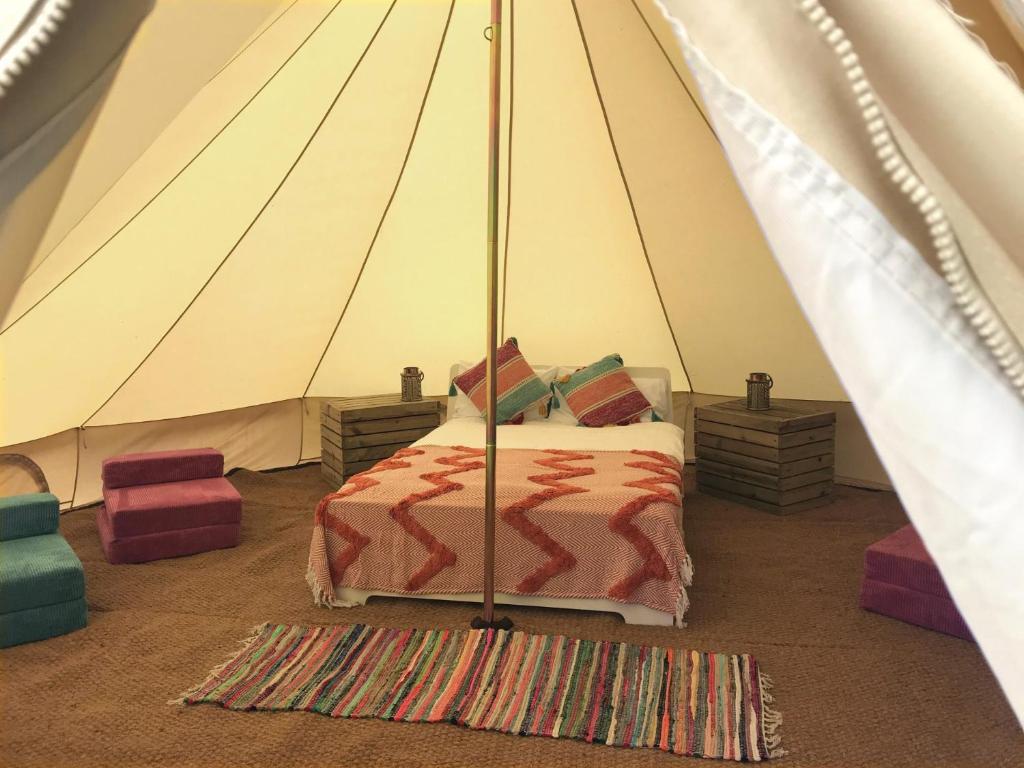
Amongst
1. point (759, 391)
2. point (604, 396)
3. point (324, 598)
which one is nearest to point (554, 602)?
point (324, 598)

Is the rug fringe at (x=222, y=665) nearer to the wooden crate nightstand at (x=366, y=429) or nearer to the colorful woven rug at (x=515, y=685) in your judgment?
the colorful woven rug at (x=515, y=685)

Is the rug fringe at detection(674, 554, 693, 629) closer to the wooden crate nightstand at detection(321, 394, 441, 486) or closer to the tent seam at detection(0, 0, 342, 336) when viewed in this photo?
the wooden crate nightstand at detection(321, 394, 441, 486)

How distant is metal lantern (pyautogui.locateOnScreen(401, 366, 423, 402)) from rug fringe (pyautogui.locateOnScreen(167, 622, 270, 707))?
236 centimetres

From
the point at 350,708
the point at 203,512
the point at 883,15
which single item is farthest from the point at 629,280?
the point at 883,15

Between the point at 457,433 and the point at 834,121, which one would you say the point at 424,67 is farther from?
the point at 834,121

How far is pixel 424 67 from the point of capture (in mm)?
4273

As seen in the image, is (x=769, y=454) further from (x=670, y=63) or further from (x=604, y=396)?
(x=670, y=63)

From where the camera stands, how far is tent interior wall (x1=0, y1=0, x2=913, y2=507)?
3885mm

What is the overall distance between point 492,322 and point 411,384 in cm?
252

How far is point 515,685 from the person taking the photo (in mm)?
2688

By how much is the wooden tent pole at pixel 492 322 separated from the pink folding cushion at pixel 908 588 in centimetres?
141

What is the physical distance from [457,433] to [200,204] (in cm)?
175

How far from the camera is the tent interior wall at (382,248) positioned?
12.7ft

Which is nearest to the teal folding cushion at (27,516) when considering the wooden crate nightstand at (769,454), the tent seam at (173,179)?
the tent seam at (173,179)
